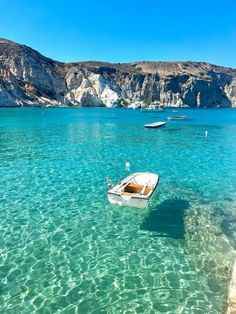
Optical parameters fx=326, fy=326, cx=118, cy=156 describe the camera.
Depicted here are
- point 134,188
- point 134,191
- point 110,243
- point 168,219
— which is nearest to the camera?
point 110,243

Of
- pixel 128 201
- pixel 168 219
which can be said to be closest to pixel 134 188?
pixel 128 201

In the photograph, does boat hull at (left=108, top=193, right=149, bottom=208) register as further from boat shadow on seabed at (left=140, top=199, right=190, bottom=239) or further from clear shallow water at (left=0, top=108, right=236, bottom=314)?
boat shadow on seabed at (left=140, top=199, right=190, bottom=239)

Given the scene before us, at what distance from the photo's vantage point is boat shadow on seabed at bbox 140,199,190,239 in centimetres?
1600

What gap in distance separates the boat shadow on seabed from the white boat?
104cm

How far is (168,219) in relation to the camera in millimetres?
17562

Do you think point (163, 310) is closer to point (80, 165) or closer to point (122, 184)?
point (122, 184)

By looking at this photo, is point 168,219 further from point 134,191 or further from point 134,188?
point 134,188

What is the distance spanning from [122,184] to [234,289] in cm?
A: 1126

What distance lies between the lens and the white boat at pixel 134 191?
17.5 metres

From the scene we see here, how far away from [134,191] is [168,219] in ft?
10.6

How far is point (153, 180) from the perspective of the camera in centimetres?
2142

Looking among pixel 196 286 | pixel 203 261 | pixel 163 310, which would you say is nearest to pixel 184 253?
pixel 203 261

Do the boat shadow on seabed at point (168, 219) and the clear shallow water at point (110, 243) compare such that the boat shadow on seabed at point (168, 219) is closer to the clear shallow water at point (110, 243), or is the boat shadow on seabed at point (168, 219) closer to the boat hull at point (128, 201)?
the clear shallow water at point (110, 243)

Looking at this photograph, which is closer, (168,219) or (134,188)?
(168,219)
